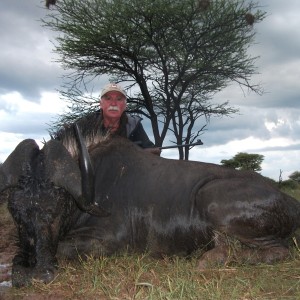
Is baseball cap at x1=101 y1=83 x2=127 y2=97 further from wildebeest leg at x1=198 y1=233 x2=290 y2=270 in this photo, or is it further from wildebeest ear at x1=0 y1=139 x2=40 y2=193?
wildebeest leg at x1=198 y1=233 x2=290 y2=270

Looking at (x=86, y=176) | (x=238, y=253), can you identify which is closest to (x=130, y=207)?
(x=86, y=176)

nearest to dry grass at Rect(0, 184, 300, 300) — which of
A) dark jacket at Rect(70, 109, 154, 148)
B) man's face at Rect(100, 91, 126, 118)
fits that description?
dark jacket at Rect(70, 109, 154, 148)

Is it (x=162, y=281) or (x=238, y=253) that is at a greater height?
(x=238, y=253)

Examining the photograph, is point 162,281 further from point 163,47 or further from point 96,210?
point 163,47

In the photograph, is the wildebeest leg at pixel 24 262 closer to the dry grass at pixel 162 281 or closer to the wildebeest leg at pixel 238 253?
the dry grass at pixel 162 281

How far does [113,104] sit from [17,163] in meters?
1.65

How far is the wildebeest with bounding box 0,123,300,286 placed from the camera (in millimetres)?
3223

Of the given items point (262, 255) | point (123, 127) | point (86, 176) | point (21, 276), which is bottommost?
point (21, 276)

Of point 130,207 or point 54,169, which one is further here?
point 130,207

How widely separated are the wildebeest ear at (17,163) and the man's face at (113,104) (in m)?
1.38

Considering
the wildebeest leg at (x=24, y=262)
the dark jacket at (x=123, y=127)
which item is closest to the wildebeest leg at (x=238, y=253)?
the wildebeest leg at (x=24, y=262)

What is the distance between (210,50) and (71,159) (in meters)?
14.4

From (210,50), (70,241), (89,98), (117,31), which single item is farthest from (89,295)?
(89,98)

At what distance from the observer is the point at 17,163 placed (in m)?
3.40
